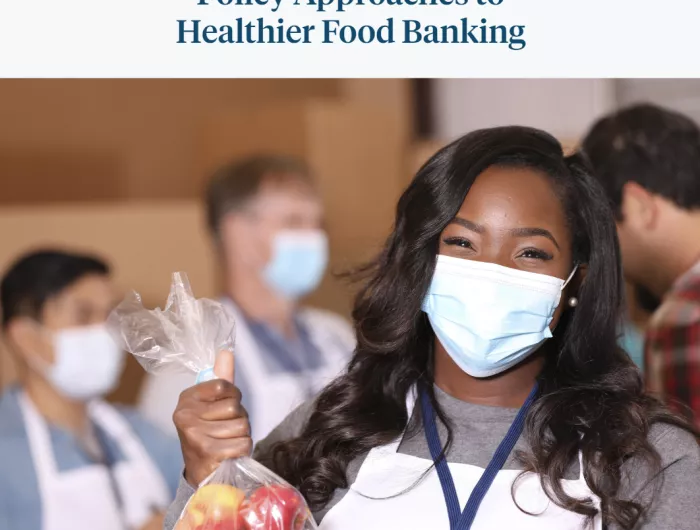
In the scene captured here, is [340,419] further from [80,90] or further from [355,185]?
[80,90]

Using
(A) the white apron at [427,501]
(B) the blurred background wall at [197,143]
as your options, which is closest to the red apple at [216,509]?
(A) the white apron at [427,501]

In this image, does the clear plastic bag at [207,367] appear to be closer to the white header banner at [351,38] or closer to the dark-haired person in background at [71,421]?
the white header banner at [351,38]

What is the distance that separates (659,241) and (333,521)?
3.87 feet

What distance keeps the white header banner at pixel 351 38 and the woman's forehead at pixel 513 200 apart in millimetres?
185

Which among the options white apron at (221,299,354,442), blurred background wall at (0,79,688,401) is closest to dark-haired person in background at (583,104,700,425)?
white apron at (221,299,354,442)

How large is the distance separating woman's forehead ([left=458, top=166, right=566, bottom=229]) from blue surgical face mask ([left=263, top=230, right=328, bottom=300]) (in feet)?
6.13

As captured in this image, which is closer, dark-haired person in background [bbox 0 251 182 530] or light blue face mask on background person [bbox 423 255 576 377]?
light blue face mask on background person [bbox 423 255 576 377]

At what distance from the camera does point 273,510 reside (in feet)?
4.27

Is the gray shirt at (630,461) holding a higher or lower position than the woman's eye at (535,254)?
lower

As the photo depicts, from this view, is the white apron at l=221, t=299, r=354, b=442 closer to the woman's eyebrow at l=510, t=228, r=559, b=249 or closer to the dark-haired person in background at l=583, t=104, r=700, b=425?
the dark-haired person in background at l=583, t=104, r=700, b=425

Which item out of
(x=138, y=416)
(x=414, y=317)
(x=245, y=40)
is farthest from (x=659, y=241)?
(x=138, y=416)

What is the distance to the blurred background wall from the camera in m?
3.51

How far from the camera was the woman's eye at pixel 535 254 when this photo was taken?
151cm

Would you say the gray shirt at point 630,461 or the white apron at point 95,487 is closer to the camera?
the gray shirt at point 630,461
